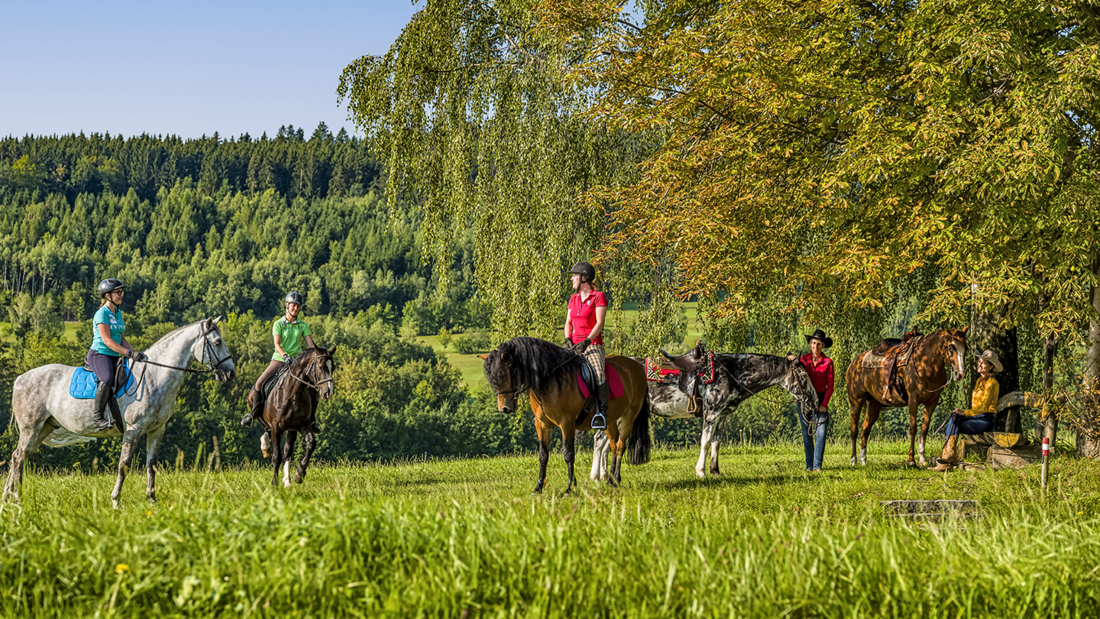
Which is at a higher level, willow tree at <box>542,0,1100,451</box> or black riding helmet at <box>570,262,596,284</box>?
willow tree at <box>542,0,1100,451</box>

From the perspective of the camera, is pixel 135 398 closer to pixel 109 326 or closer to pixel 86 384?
pixel 86 384

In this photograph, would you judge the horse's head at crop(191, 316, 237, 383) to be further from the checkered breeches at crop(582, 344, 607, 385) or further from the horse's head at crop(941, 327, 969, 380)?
the horse's head at crop(941, 327, 969, 380)

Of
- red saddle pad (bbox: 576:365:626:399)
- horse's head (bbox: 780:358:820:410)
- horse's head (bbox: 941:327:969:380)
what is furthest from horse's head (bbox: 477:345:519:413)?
horse's head (bbox: 941:327:969:380)

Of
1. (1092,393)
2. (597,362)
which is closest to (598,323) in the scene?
(597,362)

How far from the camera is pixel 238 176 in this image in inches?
7657

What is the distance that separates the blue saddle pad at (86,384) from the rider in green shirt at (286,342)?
2239 millimetres

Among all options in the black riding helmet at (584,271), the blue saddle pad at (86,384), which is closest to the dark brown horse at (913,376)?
the black riding helmet at (584,271)

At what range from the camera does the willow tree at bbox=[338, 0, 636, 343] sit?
1636 centimetres

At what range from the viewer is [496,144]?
1702 centimetres

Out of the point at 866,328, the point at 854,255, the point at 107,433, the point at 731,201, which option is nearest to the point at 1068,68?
the point at 854,255

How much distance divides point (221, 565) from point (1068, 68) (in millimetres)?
11108

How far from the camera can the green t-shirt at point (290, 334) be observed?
37.8 ft

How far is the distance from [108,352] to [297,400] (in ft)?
8.22

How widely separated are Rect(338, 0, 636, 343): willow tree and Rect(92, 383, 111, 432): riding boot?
840cm
